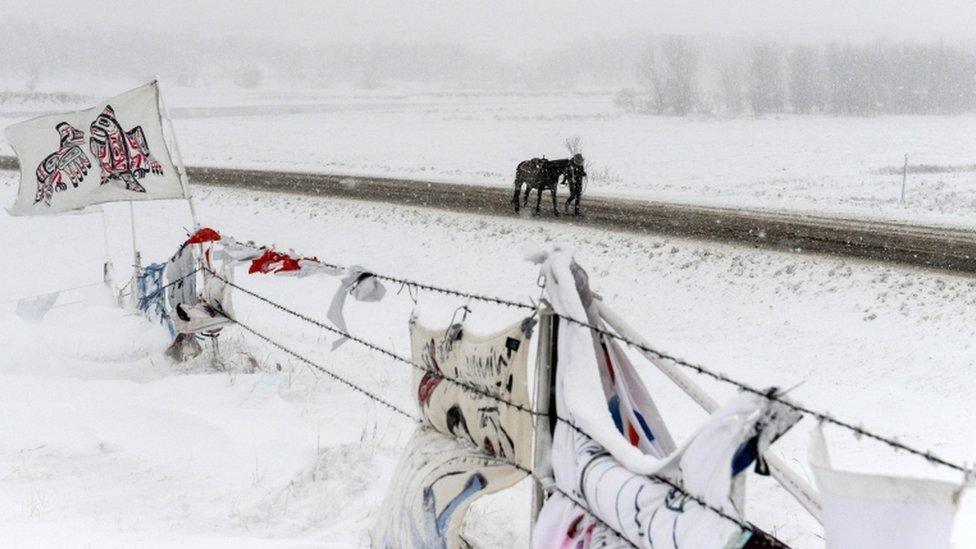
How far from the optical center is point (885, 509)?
6.54 feet

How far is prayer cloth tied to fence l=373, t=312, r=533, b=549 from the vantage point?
357 cm

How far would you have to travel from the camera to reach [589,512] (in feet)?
10.3

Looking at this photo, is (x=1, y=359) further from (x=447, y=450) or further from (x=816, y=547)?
(x=816, y=547)

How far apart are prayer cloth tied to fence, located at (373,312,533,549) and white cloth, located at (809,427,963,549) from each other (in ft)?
5.04

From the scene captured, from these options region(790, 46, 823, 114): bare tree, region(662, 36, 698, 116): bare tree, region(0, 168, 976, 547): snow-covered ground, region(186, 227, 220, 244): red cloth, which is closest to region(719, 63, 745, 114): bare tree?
region(662, 36, 698, 116): bare tree

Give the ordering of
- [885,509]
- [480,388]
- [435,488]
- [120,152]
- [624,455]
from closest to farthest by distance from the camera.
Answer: [885,509] → [624,455] → [480,388] → [435,488] → [120,152]

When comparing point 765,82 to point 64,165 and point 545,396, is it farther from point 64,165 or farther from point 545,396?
point 545,396

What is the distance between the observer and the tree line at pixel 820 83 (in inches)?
3403

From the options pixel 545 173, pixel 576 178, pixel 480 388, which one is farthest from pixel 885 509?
pixel 545 173

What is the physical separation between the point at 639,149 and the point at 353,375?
41731mm

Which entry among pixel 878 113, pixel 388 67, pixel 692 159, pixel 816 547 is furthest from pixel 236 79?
pixel 816 547

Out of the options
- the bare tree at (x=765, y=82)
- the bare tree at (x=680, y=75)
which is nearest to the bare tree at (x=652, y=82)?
the bare tree at (x=680, y=75)

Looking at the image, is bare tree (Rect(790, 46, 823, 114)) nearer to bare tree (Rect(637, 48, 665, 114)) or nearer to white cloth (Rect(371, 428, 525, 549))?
bare tree (Rect(637, 48, 665, 114))

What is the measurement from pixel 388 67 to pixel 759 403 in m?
187
